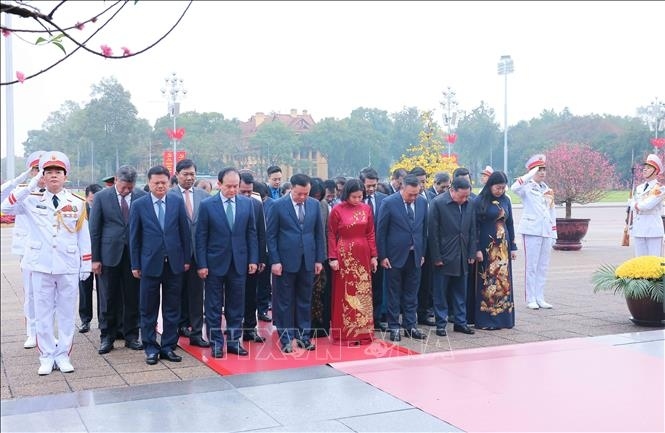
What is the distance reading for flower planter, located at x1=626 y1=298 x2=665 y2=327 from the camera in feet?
23.3

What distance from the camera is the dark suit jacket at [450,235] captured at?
695 cm

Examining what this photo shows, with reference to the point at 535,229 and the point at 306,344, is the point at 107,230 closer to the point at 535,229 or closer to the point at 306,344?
the point at 306,344

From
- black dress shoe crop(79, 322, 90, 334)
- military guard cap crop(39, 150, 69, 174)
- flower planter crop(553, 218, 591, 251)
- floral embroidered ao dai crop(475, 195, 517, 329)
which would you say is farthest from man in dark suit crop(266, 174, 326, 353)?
flower planter crop(553, 218, 591, 251)

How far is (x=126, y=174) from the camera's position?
641 cm

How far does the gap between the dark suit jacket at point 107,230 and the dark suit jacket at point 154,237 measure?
436 millimetres

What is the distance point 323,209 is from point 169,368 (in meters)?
2.23

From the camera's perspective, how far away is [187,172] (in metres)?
6.44

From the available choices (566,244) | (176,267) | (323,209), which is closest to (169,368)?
(176,267)

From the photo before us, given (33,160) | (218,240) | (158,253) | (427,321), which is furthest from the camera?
(427,321)

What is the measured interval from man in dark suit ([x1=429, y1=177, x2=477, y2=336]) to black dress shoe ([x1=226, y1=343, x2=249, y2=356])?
80.2 inches

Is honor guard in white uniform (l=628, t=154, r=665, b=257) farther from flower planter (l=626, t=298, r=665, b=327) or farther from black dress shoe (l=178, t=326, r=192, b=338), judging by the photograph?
black dress shoe (l=178, t=326, r=192, b=338)

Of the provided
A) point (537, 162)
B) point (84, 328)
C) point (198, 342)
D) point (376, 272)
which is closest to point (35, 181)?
point (198, 342)

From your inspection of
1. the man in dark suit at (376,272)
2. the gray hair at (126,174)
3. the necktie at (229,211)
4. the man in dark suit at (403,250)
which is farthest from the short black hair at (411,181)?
the gray hair at (126,174)

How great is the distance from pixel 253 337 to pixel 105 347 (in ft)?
4.58
